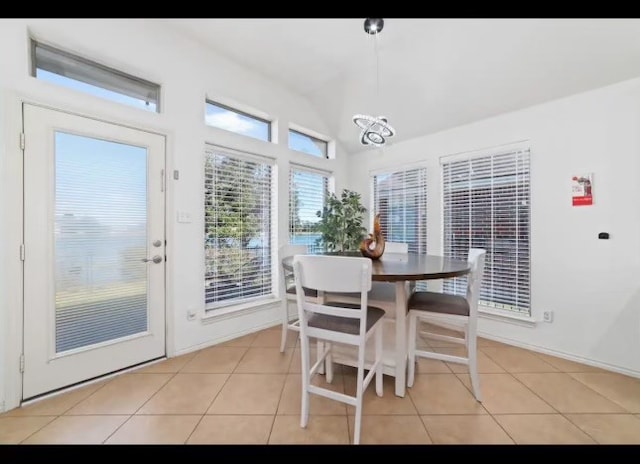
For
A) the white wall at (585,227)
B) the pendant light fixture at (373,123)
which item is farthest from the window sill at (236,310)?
the white wall at (585,227)

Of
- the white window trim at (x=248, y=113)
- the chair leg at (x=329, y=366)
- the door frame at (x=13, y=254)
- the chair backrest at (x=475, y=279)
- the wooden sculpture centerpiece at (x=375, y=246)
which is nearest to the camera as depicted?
the door frame at (x=13, y=254)

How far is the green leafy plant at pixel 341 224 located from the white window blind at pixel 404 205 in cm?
43

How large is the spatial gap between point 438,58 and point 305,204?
2175 millimetres

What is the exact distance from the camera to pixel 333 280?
4.77 feet

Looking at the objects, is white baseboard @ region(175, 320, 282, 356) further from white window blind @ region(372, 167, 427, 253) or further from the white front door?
white window blind @ region(372, 167, 427, 253)

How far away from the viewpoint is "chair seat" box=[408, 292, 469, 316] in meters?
1.87

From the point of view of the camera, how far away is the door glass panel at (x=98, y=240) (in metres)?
1.94

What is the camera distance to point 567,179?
96.2 inches

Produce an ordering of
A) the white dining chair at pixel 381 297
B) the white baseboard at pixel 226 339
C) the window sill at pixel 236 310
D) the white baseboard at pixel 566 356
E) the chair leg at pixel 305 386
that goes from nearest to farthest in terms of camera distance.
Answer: the chair leg at pixel 305 386
the white dining chair at pixel 381 297
the white baseboard at pixel 566 356
the white baseboard at pixel 226 339
the window sill at pixel 236 310

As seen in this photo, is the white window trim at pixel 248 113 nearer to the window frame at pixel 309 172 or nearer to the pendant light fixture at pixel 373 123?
the window frame at pixel 309 172
